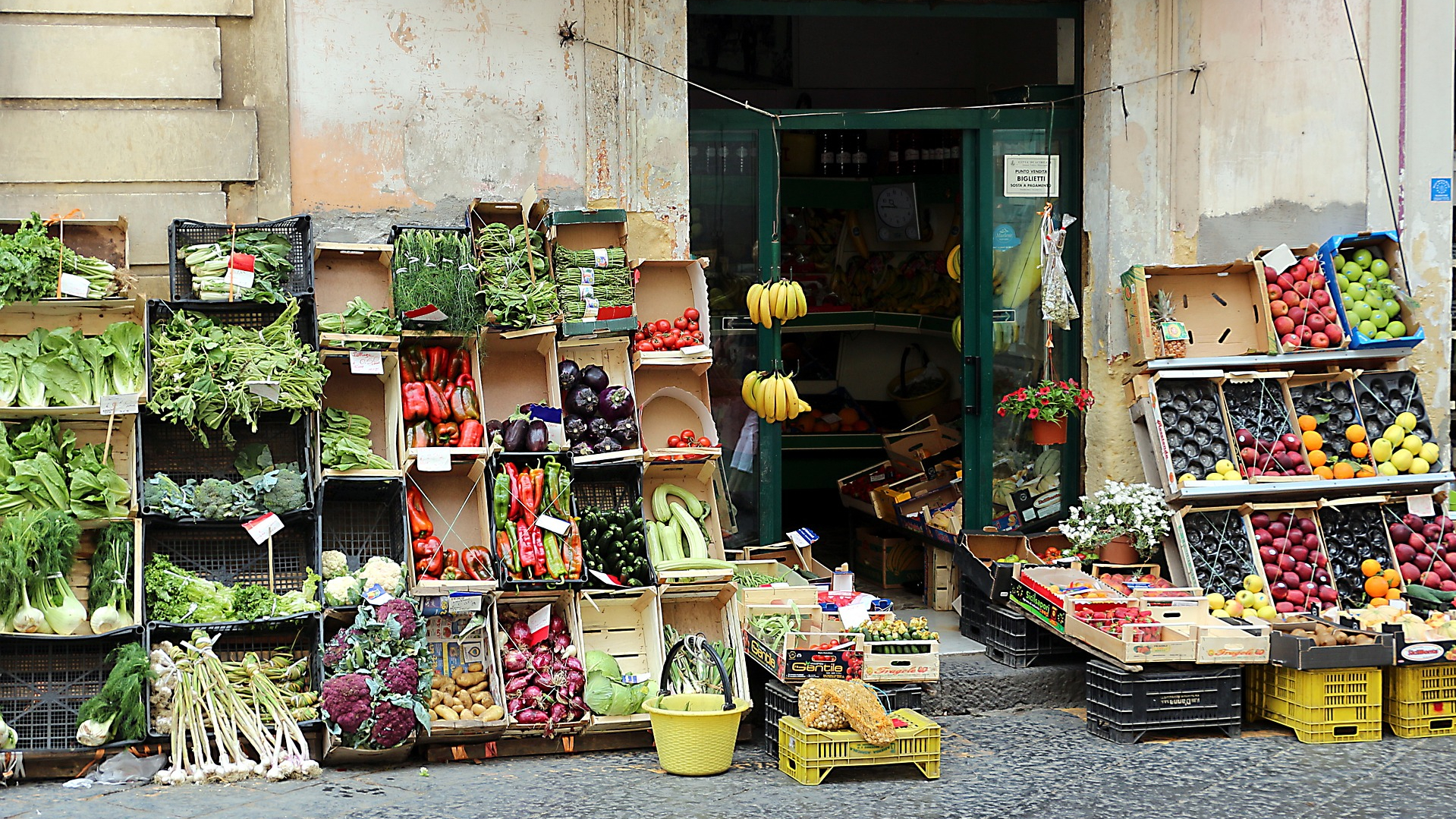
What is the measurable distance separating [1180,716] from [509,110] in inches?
182

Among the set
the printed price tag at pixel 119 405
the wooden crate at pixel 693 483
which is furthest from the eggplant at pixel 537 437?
the printed price tag at pixel 119 405

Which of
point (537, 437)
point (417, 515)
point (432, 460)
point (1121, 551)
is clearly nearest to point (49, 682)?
point (417, 515)

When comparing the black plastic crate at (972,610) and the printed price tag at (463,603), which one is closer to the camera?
the printed price tag at (463,603)

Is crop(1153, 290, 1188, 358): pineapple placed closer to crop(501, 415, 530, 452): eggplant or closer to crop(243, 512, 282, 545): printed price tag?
crop(501, 415, 530, 452): eggplant

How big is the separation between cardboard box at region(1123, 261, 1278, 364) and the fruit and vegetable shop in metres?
0.03

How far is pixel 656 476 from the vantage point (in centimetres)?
758

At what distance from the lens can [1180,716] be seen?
6816 mm

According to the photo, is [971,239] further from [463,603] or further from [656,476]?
[463,603]

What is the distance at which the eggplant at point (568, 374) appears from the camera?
728 cm

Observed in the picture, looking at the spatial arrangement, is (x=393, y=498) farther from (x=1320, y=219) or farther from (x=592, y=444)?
(x=1320, y=219)

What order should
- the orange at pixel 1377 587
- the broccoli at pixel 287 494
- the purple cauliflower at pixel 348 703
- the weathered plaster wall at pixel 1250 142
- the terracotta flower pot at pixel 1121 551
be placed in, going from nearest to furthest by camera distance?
the purple cauliflower at pixel 348 703 → the broccoli at pixel 287 494 → the orange at pixel 1377 587 → the terracotta flower pot at pixel 1121 551 → the weathered plaster wall at pixel 1250 142

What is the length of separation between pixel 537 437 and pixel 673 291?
1.27 metres

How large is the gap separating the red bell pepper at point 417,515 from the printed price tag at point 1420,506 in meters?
5.37

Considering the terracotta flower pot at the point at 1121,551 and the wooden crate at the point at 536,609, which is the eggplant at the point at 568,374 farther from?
the terracotta flower pot at the point at 1121,551
